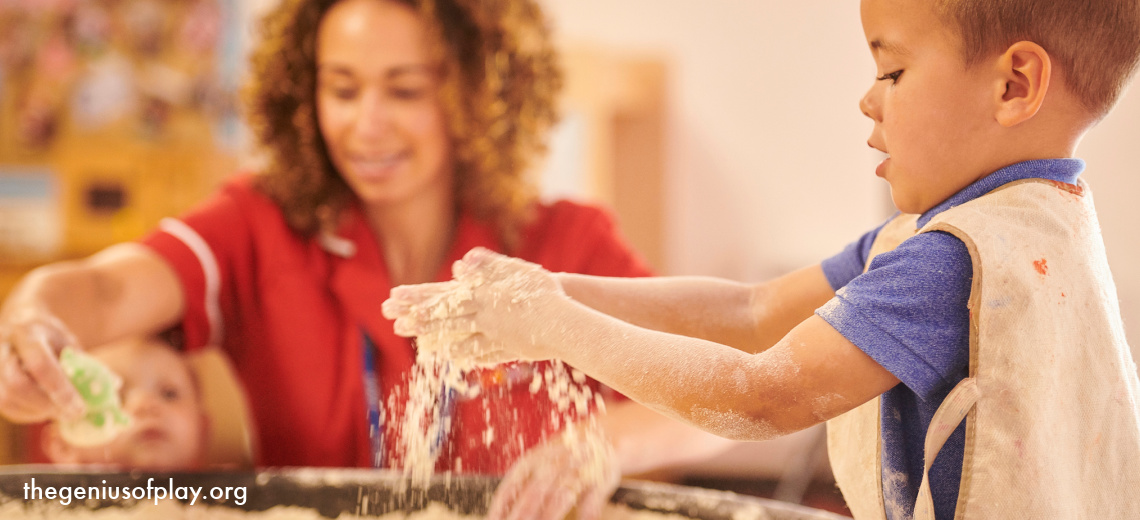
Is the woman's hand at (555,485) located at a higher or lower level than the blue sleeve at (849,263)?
lower

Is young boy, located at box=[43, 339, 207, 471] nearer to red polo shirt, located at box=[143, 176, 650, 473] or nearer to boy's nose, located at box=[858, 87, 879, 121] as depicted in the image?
red polo shirt, located at box=[143, 176, 650, 473]

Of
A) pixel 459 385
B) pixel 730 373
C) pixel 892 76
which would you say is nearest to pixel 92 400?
pixel 459 385

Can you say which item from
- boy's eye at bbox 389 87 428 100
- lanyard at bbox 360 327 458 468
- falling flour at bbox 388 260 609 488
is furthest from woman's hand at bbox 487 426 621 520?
Result: boy's eye at bbox 389 87 428 100

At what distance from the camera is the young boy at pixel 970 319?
0.41 m

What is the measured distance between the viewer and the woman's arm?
2.48ft

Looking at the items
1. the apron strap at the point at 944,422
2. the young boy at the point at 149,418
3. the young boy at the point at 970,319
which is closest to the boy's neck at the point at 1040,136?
the young boy at the point at 970,319

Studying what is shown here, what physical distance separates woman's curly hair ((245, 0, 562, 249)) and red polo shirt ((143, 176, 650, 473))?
0.04 meters

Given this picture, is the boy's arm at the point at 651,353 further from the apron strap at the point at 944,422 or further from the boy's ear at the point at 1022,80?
the boy's ear at the point at 1022,80

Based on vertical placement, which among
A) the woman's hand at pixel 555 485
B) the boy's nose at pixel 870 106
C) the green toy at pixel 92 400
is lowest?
the woman's hand at pixel 555 485

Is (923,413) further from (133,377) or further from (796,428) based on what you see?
(133,377)

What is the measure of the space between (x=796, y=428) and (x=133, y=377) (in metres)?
0.88

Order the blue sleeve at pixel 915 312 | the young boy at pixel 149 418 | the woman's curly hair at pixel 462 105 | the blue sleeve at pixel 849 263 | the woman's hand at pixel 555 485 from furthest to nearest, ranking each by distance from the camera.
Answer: the woman's curly hair at pixel 462 105 < the young boy at pixel 149 418 < the woman's hand at pixel 555 485 < the blue sleeve at pixel 849 263 < the blue sleeve at pixel 915 312

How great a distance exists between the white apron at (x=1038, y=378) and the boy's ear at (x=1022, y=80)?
4 centimetres

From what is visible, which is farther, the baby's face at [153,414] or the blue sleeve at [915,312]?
the baby's face at [153,414]
